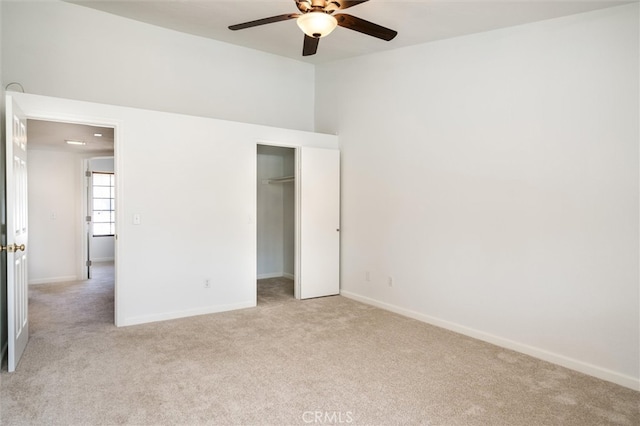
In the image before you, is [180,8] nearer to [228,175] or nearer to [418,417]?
[228,175]

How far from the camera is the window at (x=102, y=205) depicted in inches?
340

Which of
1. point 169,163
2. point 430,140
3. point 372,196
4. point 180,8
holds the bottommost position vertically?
point 372,196

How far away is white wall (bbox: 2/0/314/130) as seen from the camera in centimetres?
421

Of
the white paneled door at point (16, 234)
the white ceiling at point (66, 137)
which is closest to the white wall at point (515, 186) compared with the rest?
the white ceiling at point (66, 137)

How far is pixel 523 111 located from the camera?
3492mm

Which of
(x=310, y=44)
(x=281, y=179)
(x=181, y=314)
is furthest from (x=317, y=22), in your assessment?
(x=281, y=179)

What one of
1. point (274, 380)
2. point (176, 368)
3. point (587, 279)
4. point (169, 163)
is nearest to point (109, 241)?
point (169, 163)

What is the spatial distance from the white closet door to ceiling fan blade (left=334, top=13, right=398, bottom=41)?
2221mm

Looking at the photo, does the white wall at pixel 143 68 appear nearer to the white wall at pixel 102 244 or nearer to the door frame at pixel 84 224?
the door frame at pixel 84 224

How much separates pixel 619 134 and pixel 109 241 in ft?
29.9

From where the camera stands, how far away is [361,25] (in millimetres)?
3000

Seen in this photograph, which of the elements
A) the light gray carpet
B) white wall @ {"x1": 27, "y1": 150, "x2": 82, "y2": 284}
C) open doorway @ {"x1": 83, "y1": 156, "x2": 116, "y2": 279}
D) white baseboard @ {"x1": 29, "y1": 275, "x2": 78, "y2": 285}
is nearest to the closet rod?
the light gray carpet

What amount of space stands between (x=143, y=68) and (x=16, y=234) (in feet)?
8.59

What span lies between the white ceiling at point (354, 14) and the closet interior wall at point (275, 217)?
199cm
